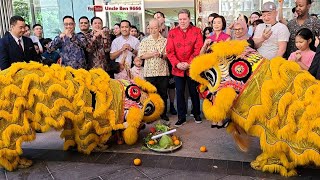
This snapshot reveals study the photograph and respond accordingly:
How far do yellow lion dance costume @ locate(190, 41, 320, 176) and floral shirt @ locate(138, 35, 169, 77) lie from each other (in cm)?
160

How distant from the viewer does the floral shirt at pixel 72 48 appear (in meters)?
4.46

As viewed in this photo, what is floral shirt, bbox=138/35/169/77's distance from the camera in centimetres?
487

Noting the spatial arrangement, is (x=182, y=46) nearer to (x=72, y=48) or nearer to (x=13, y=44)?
(x=72, y=48)

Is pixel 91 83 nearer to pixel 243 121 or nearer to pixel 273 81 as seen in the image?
pixel 243 121

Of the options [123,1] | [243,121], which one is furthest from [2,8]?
[243,121]

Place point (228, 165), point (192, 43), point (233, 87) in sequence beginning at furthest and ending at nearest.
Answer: point (192, 43)
point (228, 165)
point (233, 87)

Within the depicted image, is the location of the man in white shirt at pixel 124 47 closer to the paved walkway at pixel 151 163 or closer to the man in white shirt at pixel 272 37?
the paved walkway at pixel 151 163

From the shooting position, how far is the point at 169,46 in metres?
4.66

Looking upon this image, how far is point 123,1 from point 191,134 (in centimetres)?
654

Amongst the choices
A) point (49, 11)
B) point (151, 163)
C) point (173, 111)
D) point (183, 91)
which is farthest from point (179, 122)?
point (49, 11)

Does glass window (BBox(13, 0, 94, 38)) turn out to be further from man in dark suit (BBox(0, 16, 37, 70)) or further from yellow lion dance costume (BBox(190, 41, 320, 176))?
yellow lion dance costume (BBox(190, 41, 320, 176))

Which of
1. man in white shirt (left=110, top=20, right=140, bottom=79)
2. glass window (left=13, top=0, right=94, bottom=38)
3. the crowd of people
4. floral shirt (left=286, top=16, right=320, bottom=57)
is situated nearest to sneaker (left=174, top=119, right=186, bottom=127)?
the crowd of people

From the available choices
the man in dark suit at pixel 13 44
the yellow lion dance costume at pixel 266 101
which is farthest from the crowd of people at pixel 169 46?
the yellow lion dance costume at pixel 266 101

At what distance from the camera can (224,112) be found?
308 cm
